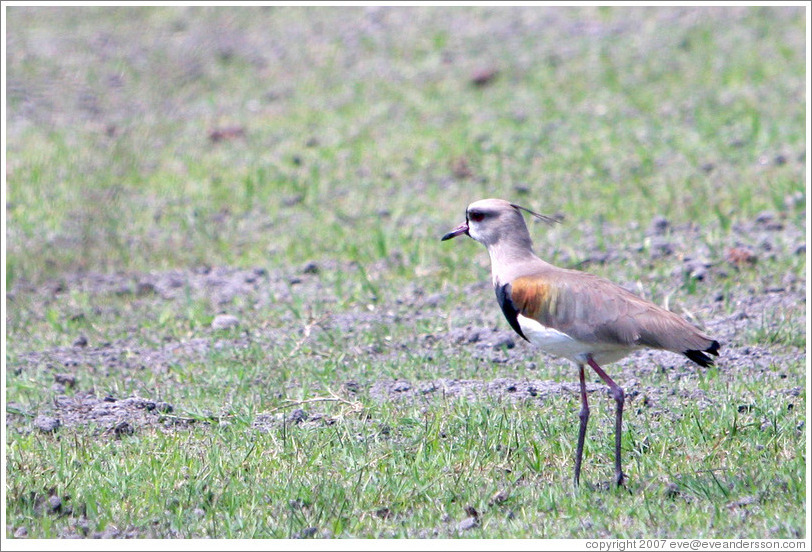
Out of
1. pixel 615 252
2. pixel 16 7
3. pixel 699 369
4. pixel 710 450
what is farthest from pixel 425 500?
pixel 16 7

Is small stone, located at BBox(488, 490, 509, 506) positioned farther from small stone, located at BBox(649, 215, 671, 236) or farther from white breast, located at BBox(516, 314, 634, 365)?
small stone, located at BBox(649, 215, 671, 236)

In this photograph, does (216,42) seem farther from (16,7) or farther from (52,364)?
(16,7)

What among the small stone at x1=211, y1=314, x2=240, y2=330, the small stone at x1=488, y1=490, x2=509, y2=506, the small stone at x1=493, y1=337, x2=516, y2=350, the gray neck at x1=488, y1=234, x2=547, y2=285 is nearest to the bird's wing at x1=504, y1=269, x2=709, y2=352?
the gray neck at x1=488, y1=234, x2=547, y2=285

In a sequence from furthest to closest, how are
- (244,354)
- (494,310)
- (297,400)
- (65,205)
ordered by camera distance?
(65,205)
(494,310)
(244,354)
(297,400)

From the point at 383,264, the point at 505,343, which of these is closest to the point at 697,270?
the point at 505,343

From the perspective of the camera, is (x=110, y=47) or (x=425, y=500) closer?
(x=425, y=500)

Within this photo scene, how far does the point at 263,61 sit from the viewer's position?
40.6 feet

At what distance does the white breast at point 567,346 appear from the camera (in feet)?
15.5

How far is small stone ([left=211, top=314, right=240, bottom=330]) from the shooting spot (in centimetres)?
704

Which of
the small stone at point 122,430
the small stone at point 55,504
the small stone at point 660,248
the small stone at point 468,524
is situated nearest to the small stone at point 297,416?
the small stone at point 122,430

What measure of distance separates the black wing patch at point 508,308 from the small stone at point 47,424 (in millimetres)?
2333

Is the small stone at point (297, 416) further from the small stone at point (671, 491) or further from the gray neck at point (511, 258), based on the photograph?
the small stone at point (671, 491)

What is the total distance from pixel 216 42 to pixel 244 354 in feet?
7.52

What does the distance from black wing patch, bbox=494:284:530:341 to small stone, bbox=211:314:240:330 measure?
2.48m
